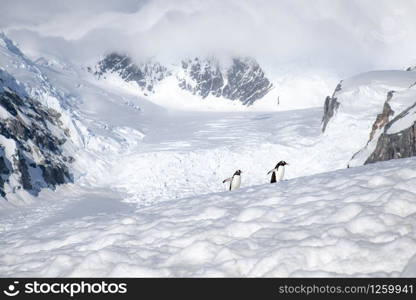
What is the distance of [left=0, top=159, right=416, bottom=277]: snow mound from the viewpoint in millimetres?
5848

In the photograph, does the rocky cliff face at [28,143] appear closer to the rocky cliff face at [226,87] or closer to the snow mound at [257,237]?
the snow mound at [257,237]

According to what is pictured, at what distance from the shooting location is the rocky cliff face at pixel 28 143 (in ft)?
208

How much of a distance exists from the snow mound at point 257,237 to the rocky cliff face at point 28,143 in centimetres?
5364

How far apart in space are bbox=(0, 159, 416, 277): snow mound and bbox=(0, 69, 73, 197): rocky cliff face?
53.6m

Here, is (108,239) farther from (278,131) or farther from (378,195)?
(278,131)

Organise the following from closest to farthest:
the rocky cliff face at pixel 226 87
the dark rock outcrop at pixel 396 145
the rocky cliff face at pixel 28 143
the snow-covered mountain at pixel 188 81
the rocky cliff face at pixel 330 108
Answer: the dark rock outcrop at pixel 396 145
the rocky cliff face at pixel 28 143
the rocky cliff face at pixel 330 108
the snow-covered mountain at pixel 188 81
the rocky cliff face at pixel 226 87

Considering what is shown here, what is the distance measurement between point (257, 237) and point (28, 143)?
6952 cm

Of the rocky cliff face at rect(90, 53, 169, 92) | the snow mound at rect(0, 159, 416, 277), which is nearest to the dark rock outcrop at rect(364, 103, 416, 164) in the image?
the snow mound at rect(0, 159, 416, 277)

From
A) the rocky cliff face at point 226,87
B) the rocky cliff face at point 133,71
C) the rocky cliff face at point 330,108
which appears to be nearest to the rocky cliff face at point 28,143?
the rocky cliff face at point 330,108

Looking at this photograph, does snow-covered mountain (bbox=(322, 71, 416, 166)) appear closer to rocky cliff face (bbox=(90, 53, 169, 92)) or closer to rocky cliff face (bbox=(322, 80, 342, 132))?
rocky cliff face (bbox=(322, 80, 342, 132))

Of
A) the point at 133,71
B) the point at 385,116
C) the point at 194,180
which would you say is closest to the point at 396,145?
the point at 385,116

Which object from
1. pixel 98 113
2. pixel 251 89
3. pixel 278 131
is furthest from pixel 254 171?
pixel 251 89

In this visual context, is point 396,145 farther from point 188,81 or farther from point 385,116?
point 188,81

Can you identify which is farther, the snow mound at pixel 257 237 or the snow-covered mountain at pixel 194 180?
the snow-covered mountain at pixel 194 180
